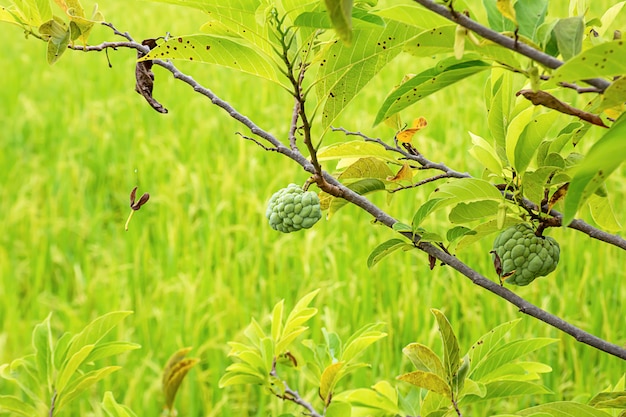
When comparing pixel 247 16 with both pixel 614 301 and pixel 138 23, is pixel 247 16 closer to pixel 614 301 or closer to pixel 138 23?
pixel 614 301

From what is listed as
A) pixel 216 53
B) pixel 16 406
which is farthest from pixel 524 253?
pixel 16 406

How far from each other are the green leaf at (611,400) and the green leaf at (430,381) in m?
0.15

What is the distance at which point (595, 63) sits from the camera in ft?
1.38

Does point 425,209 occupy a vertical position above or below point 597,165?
above

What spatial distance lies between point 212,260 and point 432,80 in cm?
207

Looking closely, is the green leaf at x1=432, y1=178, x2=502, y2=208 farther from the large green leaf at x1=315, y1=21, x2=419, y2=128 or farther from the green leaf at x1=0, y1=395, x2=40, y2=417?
the green leaf at x1=0, y1=395, x2=40, y2=417

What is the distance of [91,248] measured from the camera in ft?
8.59

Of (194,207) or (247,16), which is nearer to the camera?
(247,16)

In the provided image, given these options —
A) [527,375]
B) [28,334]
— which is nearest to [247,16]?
[527,375]

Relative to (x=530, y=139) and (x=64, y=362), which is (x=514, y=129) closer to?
(x=530, y=139)

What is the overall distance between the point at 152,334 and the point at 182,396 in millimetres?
301

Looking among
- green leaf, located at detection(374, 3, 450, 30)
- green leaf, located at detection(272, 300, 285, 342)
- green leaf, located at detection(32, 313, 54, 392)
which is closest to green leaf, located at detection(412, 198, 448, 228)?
green leaf, located at detection(374, 3, 450, 30)

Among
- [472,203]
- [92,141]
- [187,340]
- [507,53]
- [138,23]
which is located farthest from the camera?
[138,23]

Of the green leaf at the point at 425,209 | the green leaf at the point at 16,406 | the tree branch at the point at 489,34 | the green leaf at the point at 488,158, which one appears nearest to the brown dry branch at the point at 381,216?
the green leaf at the point at 425,209
